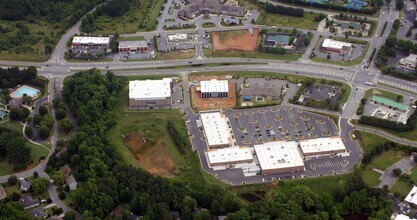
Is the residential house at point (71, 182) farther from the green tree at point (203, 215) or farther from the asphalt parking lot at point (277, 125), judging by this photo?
the asphalt parking lot at point (277, 125)

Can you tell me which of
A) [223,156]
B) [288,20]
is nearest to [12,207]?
[223,156]

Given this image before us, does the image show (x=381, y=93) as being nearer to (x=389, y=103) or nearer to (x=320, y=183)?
(x=389, y=103)

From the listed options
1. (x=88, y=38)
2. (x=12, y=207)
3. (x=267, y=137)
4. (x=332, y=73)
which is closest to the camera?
(x=12, y=207)

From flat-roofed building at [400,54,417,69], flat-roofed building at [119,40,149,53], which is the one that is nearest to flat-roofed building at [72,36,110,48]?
flat-roofed building at [119,40,149,53]

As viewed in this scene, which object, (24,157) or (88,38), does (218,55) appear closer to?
(88,38)

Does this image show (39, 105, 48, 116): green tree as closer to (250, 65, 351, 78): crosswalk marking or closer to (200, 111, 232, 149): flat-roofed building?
(200, 111, 232, 149): flat-roofed building
